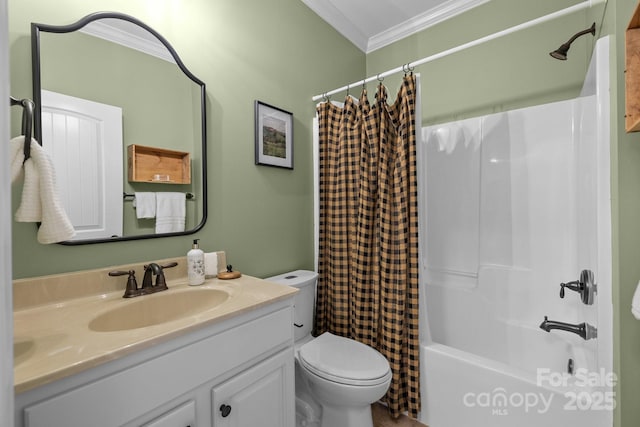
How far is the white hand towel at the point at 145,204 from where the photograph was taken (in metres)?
1.22

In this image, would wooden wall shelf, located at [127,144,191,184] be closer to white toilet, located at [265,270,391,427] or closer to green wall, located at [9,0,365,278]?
green wall, located at [9,0,365,278]

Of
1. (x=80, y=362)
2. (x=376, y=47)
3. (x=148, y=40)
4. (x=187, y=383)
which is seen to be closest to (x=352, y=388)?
(x=187, y=383)

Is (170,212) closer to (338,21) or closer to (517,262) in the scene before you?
(338,21)

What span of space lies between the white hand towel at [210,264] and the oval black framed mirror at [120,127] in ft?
0.50

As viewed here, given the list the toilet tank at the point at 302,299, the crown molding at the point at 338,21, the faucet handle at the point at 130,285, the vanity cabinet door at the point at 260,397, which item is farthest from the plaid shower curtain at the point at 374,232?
the faucet handle at the point at 130,285

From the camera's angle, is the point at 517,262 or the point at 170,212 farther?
the point at 517,262

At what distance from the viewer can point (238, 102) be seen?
1622 millimetres

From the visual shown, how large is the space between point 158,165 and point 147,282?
518 millimetres

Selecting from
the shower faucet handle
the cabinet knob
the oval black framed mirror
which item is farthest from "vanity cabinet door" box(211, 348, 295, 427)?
the shower faucet handle

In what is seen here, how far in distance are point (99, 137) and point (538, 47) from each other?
2.59 m

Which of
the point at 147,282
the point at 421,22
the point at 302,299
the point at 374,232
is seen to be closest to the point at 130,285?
the point at 147,282

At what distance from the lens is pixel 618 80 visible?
1002 mm

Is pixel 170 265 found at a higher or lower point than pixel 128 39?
lower

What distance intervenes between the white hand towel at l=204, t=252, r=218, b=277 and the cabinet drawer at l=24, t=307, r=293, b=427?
469mm
